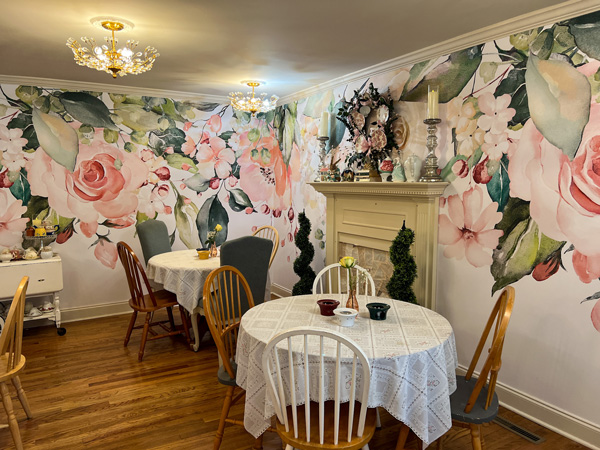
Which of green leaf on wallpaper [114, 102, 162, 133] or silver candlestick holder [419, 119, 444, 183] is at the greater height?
green leaf on wallpaper [114, 102, 162, 133]

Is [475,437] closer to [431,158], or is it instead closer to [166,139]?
[431,158]

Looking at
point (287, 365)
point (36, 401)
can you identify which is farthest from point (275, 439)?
point (36, 401)

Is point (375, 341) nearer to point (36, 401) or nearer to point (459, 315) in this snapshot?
point (459, 315)

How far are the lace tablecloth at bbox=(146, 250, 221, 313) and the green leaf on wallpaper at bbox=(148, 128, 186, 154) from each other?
1574mm

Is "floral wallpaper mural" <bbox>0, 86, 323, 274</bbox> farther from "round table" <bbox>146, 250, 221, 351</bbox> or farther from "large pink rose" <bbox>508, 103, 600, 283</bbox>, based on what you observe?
"large pink rose" <bbox>508, 103, 600, 283</bbox>

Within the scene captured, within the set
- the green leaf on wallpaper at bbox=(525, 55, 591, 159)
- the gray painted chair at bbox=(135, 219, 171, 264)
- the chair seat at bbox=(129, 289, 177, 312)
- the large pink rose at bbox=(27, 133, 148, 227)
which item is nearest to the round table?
the chair seat at bbox=(129, 289, 177, 312)

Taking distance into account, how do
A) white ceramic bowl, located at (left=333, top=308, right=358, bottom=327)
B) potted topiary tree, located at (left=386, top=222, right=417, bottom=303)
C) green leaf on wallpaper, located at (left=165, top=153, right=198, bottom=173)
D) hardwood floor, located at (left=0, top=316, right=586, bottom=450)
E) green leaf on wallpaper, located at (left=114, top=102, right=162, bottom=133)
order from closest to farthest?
white ceramic bowl, located at (left=333, top=308, right=358, bottom=327) → hardwood floor, located at (left=0, top=316, right=586, bottom=450) → potted topiary tree, located at (left=386, top=222, right=417, bottom=303) → green leaf on wallpaper, located at (left=114, top=102, right=162, bottom=133) → green leaf on wallpaper, located at (left=165, top=153, right=198, bottom=173)

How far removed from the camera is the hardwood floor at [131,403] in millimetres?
2613

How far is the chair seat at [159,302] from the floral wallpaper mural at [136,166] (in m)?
1.14

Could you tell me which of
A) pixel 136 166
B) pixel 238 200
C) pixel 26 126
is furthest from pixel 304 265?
pixel 26 126

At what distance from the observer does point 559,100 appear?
2590 millimetres

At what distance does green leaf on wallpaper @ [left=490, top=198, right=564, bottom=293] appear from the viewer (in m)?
2.73

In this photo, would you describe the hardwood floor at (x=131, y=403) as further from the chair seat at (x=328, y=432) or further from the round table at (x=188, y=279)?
the chair seat at (x=328, y=432)

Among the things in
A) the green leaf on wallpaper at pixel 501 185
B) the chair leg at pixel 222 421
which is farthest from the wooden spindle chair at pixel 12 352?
the green leaf on wallpaper at pixel 501 185
